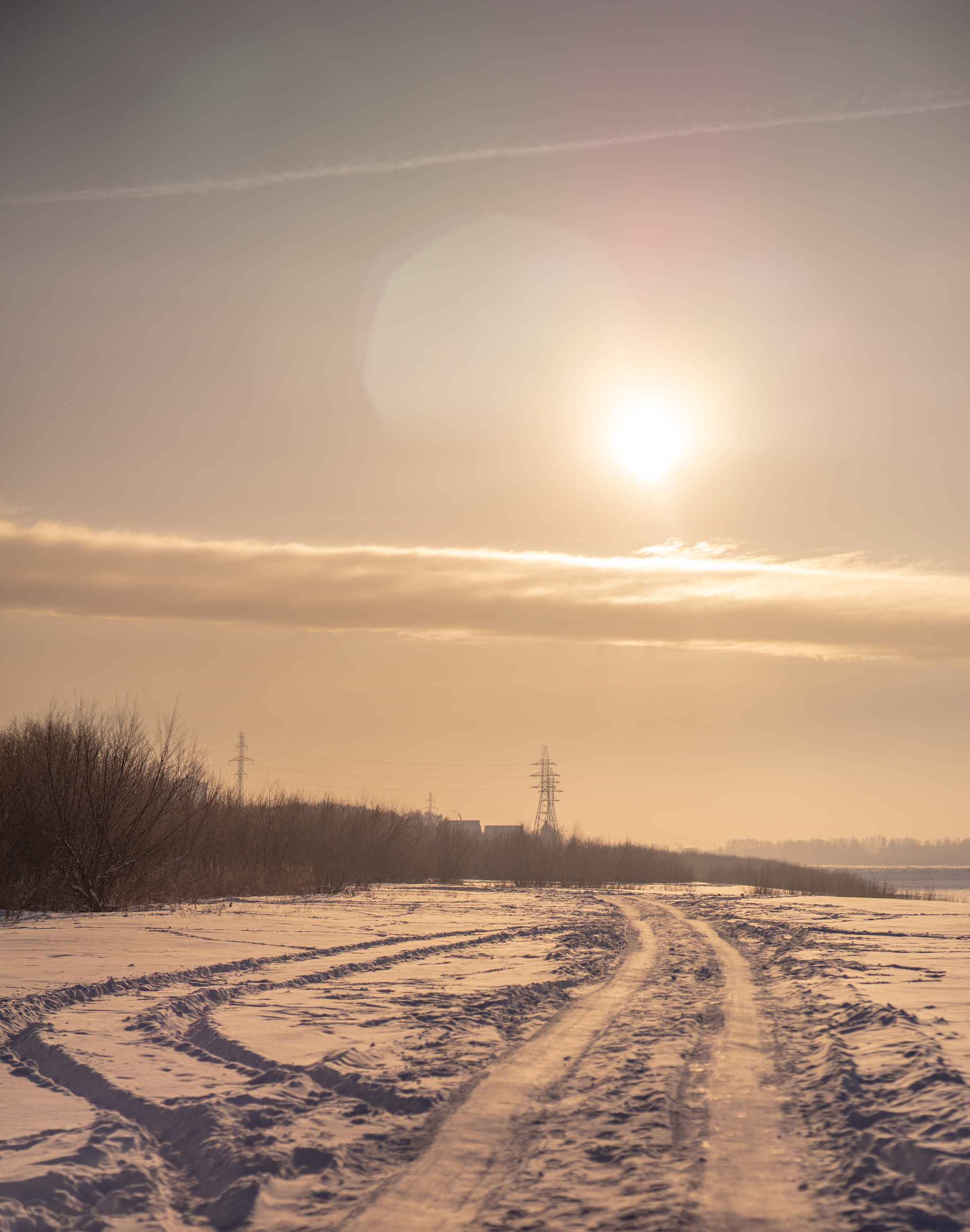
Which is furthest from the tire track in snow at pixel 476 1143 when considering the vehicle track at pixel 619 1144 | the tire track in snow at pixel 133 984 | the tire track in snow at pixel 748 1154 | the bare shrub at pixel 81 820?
the bare shrub at pixel 81 820

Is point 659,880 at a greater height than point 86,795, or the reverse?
point 86,795

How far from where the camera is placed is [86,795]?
20.5 metres

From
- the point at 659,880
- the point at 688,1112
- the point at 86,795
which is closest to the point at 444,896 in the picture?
the point at 86,795

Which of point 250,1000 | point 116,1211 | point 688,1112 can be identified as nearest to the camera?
point 116,1211

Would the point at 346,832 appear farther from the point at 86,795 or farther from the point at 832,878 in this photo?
the point at 832,878

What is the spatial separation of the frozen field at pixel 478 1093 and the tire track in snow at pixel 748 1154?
19mm

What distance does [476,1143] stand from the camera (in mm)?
4492

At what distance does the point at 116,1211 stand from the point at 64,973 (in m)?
6.52

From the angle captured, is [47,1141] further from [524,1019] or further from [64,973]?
[64,973]

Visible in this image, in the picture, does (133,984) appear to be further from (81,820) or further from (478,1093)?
(81,820)

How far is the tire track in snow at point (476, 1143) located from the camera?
363 centimetres

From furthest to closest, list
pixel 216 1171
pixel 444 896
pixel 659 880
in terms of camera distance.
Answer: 1. pixel 659 880
2. pixel 444 896
3. pixel 216 1171

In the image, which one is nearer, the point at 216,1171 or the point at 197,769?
the point at 216,1171

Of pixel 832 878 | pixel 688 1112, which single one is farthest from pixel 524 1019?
pixel 832 878
